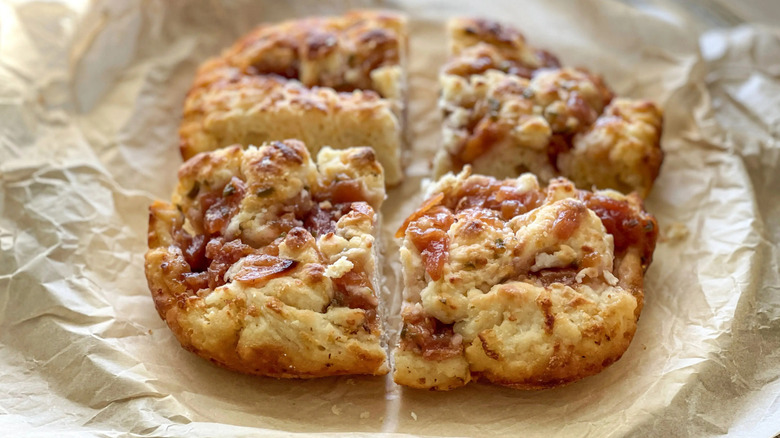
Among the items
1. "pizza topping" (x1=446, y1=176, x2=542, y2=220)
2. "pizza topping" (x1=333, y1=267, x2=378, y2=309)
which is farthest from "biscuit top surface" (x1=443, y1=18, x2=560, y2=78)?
"pizza topping" (x1=333, y1=267, x2=378, y2=309)

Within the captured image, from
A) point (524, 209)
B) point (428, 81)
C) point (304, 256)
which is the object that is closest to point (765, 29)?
point (428, 81)

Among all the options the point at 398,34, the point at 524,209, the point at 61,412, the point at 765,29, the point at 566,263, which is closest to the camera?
the point at 61,412

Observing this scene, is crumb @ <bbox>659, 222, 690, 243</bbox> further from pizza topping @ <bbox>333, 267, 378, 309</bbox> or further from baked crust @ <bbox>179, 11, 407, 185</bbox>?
pizza topping @ <bbox>333, 267, 378, 309</bbox>

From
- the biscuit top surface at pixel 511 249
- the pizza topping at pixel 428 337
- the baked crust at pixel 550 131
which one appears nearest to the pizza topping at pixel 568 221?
the biscuit top surface at pixel 511 249

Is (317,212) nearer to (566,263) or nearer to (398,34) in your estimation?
(566,263)

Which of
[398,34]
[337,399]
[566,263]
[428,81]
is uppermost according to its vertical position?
[398,34]
